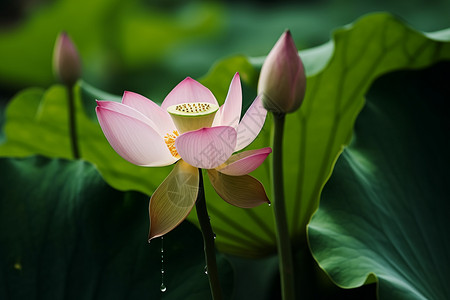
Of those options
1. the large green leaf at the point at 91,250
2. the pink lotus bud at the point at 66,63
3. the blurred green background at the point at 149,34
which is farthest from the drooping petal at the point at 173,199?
the blurred green background at the point at 149,34

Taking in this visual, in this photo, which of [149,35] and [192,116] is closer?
[192,116]

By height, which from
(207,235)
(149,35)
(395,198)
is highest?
(207,235)

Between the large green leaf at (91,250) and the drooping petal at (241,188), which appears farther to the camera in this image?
the large green leaf at (91,250)

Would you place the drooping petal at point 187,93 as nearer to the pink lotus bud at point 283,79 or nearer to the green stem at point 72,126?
the pink lotus bud at point 283,79

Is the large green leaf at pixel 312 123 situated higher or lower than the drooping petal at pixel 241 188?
lower

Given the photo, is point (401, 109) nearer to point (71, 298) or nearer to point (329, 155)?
point (329, 155)

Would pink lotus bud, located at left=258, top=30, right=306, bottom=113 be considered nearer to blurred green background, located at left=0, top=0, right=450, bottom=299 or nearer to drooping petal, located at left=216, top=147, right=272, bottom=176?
drooping petal, located at left=216, top=147, right=272, bottom=176

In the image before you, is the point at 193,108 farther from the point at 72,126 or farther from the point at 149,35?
the point at 149,35

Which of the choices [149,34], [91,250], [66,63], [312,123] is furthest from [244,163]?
[149,34]
